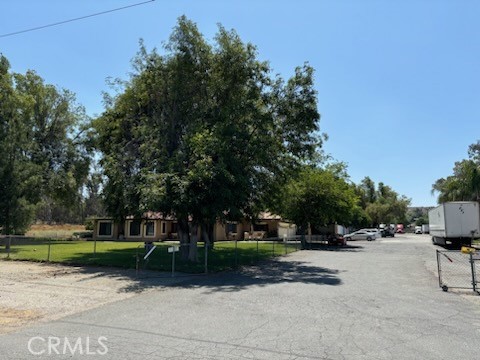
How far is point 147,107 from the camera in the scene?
21016 millimetres

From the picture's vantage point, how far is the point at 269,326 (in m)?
7.79

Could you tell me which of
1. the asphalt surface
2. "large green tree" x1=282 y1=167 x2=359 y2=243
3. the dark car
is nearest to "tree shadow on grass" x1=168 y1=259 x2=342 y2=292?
the asphalt surface

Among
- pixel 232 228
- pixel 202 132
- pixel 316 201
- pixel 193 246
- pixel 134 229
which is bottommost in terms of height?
pixel 193 246

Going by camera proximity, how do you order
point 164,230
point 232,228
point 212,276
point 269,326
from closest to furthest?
point 269,326, point 212,276, point 164,230, point 232,228

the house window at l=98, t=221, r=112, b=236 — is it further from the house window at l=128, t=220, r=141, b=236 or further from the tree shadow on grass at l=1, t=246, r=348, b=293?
the tree shadow on grass at l=1, t=246, r=348, b=293

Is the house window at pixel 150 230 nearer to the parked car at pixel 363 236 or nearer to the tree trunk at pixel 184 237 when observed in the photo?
the tree trunk at pixel 184 237

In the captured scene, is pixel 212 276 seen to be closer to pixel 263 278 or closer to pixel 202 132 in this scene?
pixel 263 278

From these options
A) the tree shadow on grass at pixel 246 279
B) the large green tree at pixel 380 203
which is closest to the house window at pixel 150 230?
the tree shadow on grass at pixel 246 279

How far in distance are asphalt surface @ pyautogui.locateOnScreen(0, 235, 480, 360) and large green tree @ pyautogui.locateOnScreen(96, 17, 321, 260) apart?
5.14m

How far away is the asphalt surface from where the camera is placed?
244 inches

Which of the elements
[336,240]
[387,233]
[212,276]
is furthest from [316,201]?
[387,233]

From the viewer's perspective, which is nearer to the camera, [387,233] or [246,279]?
[246,279]

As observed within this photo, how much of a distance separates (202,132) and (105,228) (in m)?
32.4

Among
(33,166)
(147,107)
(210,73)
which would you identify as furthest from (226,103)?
(33,166)
